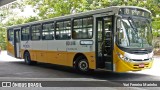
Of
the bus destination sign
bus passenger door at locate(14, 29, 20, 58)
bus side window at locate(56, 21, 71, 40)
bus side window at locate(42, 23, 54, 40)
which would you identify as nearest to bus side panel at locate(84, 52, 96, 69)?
bus side window at locate(56, 21, 71, 40)

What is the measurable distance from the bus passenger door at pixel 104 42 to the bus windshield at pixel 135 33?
50 cm

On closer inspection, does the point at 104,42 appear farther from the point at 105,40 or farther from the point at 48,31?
the point at 48,31

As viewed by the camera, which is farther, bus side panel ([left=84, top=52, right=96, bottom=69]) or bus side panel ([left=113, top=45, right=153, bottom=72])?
bus side panel ([left=84, top=52, right=96, bottom=69])

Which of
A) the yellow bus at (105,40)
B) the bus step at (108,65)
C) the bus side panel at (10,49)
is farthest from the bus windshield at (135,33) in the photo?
the bus side panel at (10,49)

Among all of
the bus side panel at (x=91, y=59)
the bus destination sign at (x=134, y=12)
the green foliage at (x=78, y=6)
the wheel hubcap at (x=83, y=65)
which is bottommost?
the wheel hubcap at (x=83, y=65)

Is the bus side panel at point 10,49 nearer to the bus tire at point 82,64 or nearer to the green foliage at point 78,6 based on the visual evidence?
the bus tire at point 82,64

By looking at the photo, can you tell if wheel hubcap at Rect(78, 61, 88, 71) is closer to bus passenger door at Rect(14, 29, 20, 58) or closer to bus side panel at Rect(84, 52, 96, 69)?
bus side panel at Rect(84, 52, 96, 69)

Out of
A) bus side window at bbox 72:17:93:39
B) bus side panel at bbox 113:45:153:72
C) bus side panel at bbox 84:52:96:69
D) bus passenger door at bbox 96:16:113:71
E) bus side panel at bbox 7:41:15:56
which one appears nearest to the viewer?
bus side panel at bbox 113:45:153:72

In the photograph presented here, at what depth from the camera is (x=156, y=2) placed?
26.8 meters

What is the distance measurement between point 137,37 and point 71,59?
3750 millimetres

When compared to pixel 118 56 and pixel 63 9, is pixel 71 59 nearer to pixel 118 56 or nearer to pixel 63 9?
pixel 118 56

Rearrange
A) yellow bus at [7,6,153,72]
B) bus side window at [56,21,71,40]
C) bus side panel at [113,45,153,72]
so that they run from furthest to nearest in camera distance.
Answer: bus side window at [56,21,71,40]
yellow bus at [7,6,153,72]
bus side panel at [113,45,153,72]

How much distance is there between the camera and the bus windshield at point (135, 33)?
10828mm

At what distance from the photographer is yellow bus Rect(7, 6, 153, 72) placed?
35.6 ft
